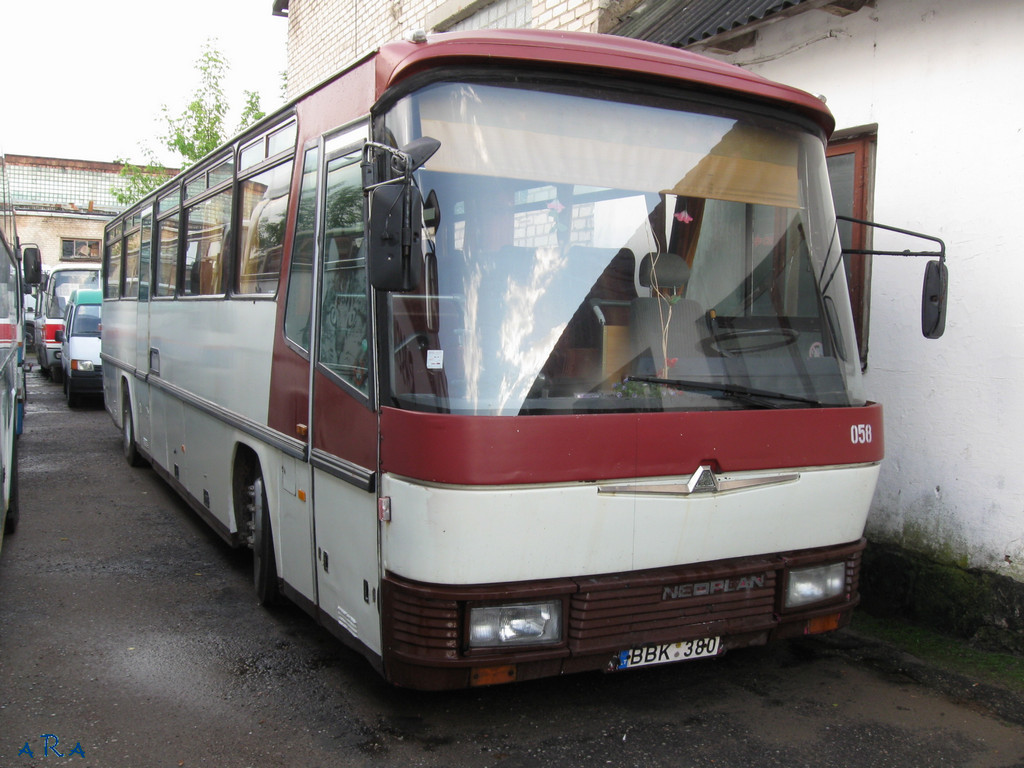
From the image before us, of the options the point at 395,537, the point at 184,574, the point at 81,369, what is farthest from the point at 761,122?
the point at 81,369

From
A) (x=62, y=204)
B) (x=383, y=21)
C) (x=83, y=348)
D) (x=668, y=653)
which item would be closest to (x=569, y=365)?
(x=668, y=653)

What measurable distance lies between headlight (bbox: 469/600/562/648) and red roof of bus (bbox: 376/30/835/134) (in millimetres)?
2092

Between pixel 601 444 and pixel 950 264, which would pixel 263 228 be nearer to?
pixel 601 444

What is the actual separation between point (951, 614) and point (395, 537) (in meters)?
3.46

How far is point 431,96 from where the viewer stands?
3.65 metres

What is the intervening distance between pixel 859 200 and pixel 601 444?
11.3 feet

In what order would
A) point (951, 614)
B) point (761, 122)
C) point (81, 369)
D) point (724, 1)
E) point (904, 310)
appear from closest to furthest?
point (761, 122)
point (951, 614)
point (904, 310)
point (724, 1)
point (81, 369)

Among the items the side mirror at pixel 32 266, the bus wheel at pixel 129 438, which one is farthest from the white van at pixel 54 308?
the bus wheel at pixel 129 438

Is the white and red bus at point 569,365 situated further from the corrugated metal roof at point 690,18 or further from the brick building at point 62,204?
the brick building at point 62,204

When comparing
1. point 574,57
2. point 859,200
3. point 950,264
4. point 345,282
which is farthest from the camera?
point 859,200

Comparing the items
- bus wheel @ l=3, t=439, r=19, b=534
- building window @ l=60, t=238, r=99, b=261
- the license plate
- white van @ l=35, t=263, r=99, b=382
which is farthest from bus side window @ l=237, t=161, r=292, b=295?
building window @ l=60, t=238, r=99, b=261

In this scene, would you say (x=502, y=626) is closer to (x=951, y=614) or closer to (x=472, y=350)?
(x=472, y=350)

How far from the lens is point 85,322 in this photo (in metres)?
16.5

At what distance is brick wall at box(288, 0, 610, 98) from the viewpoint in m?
9.72
